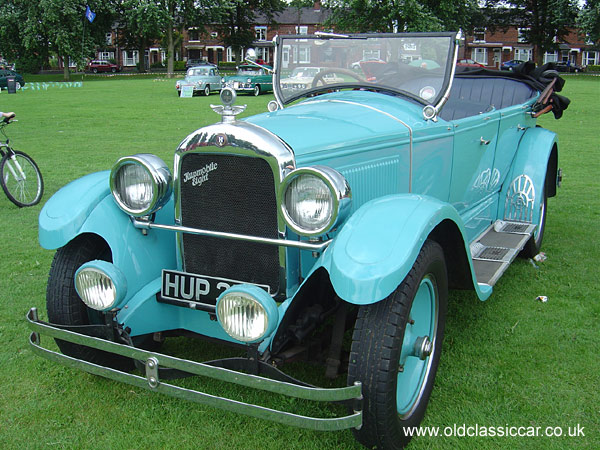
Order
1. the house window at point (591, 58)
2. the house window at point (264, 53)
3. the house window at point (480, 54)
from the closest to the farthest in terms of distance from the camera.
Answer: the house window at point (591, 58) < the house window at point (480, 54) < the house window at point (264, 53)

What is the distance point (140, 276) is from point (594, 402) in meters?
2.39

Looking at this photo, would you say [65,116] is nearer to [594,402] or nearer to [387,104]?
[387,104]

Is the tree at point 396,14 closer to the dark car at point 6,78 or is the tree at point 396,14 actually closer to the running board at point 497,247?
the dark car at point 6,78

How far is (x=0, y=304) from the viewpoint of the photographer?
13.4 feet

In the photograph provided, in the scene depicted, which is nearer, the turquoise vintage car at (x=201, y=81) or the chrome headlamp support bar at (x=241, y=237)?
the chrome headlamp support bar at (x=241, y=237)

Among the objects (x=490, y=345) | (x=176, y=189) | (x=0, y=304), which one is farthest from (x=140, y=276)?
(x=490, y=345)

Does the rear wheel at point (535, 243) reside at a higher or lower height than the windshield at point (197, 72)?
lower


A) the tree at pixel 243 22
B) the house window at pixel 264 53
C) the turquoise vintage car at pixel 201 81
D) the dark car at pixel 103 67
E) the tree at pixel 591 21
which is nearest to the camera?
the turquoise vintage car at pixel 201 81

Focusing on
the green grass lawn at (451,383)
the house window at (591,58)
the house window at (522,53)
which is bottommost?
the green grass lawn at (451,383)

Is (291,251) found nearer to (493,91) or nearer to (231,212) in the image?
(231,212)

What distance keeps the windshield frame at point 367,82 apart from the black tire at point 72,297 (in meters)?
1.79

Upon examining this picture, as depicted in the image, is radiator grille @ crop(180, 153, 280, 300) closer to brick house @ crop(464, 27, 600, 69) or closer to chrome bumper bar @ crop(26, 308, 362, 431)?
chrome bumper bar @ crop(26, 308, 362, 431)

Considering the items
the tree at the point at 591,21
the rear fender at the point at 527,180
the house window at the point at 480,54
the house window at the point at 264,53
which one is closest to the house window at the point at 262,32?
the house window at the point at 264,53

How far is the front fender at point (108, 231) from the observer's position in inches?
112
